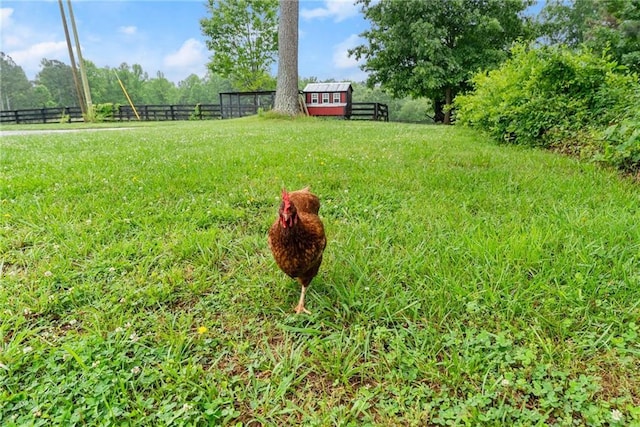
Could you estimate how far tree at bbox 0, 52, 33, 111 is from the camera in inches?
1873

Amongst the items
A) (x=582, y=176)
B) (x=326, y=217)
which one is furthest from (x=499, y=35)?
(x=326, y=217)

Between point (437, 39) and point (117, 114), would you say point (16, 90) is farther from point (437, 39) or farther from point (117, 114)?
point (437, 39)

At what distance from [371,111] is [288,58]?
1305 cm

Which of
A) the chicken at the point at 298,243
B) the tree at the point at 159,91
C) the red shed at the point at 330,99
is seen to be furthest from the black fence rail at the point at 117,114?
the tree at the point at 159,91

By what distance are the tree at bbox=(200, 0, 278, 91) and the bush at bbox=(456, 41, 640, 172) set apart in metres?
29.9

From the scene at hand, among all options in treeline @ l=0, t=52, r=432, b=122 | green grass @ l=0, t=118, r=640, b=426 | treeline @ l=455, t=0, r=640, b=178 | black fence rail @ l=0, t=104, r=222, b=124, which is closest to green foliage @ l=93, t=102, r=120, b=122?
black fence rail @ l=0, t=104, r=222, b=124

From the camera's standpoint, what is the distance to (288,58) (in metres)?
12.7

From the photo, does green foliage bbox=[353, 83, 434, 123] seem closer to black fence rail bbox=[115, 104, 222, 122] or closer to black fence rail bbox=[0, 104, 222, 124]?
black fence rail bbox=[115, 104, 222, 122]

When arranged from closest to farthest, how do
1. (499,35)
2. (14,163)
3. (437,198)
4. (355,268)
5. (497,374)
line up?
(497,374) < (355,268) < (437,198) < (14,163) < (499,35)

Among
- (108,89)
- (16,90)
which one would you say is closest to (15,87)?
(16,90)

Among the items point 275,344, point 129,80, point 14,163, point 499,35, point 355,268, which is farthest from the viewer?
point 129,80

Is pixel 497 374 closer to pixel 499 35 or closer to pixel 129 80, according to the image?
pixel 499 35

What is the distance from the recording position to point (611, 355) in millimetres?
1320

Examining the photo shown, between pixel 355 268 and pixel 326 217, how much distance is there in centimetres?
85
